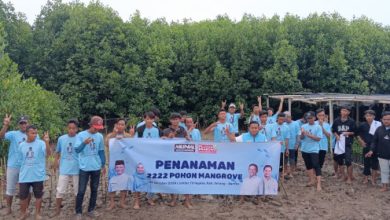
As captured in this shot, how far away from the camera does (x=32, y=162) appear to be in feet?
22.3

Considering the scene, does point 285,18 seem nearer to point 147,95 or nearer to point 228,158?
point 147,95

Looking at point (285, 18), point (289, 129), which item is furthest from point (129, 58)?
point (289, 129)

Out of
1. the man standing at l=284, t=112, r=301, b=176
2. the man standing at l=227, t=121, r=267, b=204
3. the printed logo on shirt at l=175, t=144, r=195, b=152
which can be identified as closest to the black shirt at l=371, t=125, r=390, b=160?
the man standing at l=284, t=112, r=301, b=176

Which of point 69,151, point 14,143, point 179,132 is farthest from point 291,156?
point 14,143

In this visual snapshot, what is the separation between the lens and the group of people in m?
6.88

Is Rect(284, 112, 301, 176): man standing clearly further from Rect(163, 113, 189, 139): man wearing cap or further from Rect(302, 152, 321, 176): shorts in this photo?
Rect(163, 113, 189, 139): man wearing cap

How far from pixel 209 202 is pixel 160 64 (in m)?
13.4

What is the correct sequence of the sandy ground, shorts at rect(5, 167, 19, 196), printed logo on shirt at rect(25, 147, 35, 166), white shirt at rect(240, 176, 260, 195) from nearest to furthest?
1. printed logo on shirt at rect(25, 147, 35, 166)
2. shorts at rect(5, 167, 19, 196)
3. the sandy ground
4. white shirt at rect(240, 176, 260, 195)

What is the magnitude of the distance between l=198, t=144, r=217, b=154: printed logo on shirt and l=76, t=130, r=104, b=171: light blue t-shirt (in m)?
1.75

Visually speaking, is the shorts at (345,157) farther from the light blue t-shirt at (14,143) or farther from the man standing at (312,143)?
the light blue t-shirt at (14,143)

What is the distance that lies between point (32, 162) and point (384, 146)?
655 cm

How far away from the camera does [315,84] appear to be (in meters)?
20.2

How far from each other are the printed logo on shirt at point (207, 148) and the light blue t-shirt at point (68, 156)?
2073 mm

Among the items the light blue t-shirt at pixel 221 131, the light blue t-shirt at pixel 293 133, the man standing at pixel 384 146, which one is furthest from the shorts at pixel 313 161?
the light blue t-shirt at pixel 221 131
